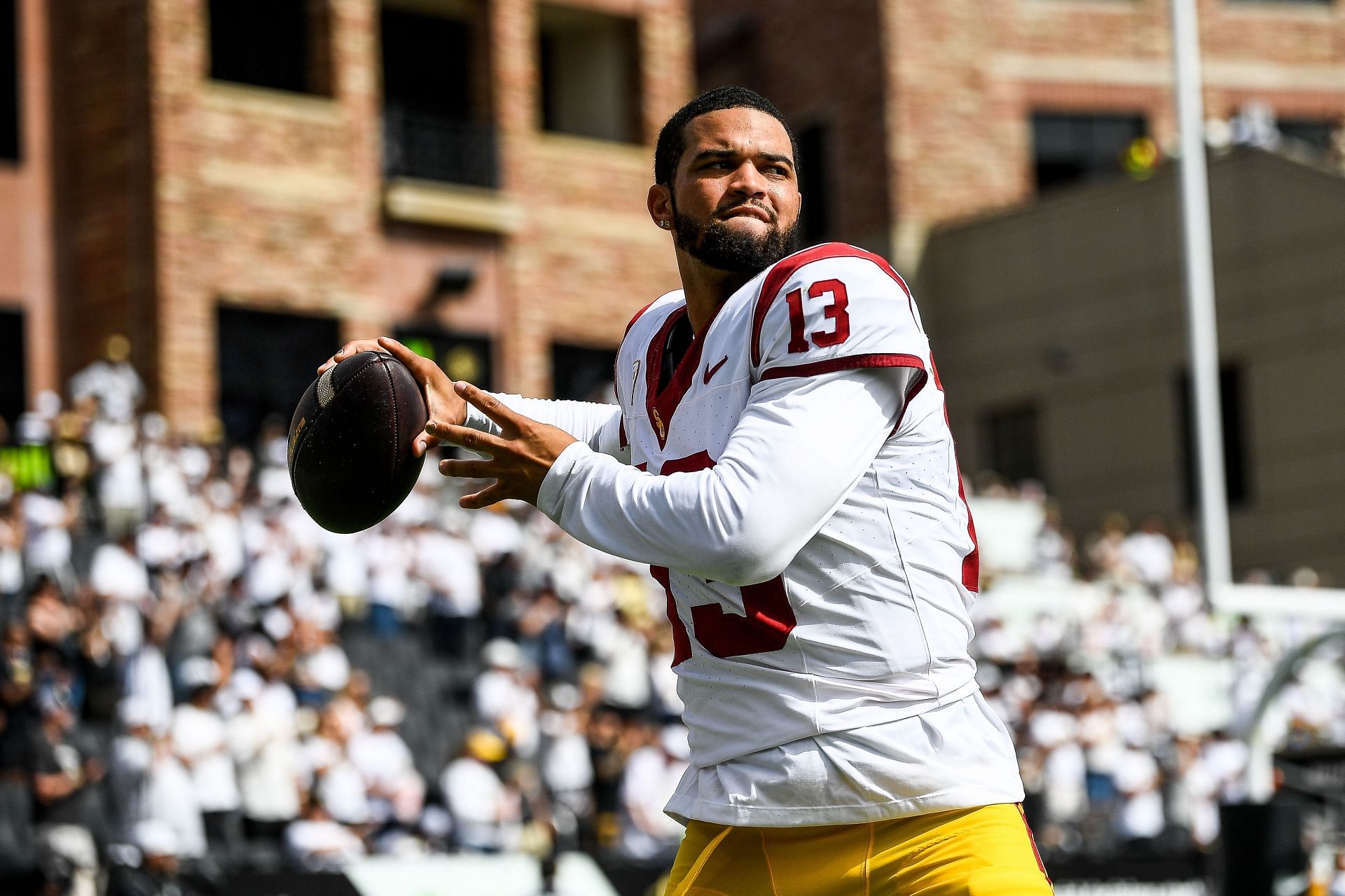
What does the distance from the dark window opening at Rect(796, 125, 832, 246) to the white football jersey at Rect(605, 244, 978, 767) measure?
24.7m

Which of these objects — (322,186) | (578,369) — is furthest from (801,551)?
(578,369)

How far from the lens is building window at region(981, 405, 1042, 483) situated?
26.6m

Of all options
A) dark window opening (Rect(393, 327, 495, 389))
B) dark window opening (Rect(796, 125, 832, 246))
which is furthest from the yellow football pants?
dark window opening (Rect(796, 125, 832, 246))

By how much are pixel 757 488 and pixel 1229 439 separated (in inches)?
906

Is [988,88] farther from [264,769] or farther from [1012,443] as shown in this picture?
[264,769]

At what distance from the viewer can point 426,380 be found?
11.8ft

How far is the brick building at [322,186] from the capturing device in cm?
1888

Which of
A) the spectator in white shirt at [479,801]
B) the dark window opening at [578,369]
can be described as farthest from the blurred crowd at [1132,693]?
the dark window opening at [578,369]

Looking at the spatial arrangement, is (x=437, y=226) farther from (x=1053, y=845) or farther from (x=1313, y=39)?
(x=1313, y=39)

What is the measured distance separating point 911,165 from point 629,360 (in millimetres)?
23719

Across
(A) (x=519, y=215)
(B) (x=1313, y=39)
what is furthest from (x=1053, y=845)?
(B) (x=1313, y=39)

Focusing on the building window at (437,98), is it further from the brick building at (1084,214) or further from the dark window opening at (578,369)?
the brick building at (1084,214)

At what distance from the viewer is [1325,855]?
958 centimetres

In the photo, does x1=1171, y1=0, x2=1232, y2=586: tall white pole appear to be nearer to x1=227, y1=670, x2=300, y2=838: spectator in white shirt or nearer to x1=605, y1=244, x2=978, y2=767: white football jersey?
x1=227, y1=670, x2=300, y2=838: spectator in white shirt
